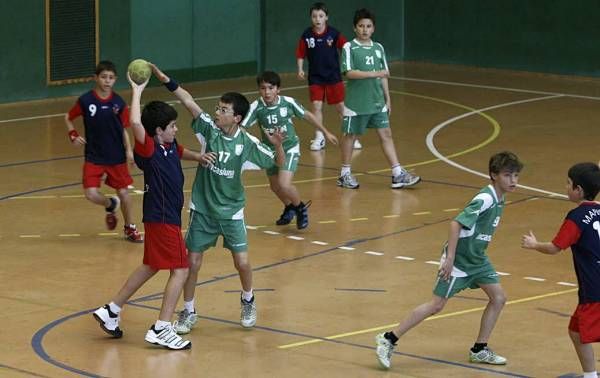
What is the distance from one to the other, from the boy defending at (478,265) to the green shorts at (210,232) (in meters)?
1.55

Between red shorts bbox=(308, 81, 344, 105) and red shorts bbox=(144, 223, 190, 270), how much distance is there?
9808 millimetres

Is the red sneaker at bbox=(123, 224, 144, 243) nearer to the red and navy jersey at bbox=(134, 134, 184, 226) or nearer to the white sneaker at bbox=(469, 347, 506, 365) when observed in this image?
the red and navy jersey at bbox=(134, 134, 184, 226)

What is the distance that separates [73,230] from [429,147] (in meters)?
7.03

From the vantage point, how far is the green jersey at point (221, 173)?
37.9 ft

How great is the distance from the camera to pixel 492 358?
35.4 ft

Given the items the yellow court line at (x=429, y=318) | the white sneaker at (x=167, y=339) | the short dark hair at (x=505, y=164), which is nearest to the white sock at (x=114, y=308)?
A: the white sneaker at (x=167, y=339)

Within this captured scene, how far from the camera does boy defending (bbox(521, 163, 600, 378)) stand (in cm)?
995

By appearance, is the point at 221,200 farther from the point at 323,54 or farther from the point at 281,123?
the point at 323,54

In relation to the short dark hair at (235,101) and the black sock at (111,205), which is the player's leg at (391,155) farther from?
the short dark hair at (235,101)

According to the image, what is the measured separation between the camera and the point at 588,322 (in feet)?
32.6

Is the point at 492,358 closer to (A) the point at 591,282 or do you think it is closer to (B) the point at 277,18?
(A) the point at 591,282

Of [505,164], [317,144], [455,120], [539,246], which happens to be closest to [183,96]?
[505,164]

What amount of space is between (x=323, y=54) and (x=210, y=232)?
961 centimetres

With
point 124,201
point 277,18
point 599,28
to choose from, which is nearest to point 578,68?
point 599,28
